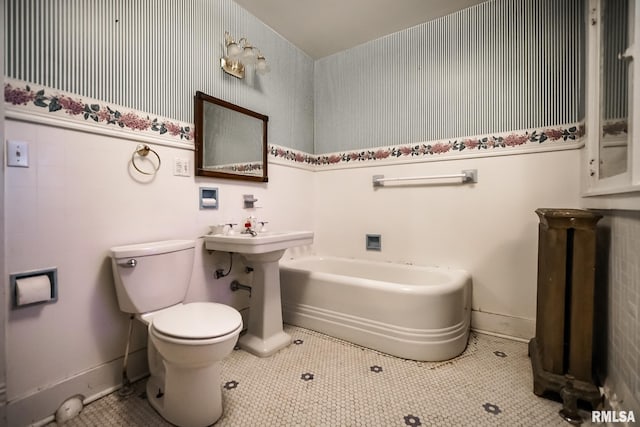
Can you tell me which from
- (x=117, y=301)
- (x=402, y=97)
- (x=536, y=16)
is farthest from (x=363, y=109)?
(x=117, y=301)

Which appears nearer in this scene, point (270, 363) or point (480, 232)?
point (270, 363)

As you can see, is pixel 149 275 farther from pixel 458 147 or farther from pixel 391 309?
pixel 458 147

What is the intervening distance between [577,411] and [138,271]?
6.64 feet

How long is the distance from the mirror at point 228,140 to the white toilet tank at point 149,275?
581mm

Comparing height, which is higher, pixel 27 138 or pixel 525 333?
pixel 27 138

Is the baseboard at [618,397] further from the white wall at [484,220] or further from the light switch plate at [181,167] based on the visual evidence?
the light switch plate at [181,167]

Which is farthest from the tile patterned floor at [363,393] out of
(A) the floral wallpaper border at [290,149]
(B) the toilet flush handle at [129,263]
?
(A) the floral wallpaper border at [290,149]

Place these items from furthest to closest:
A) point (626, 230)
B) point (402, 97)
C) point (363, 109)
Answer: point (363, 109) < point (402, 97) < point (626, 230)

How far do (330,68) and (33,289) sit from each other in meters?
2.64

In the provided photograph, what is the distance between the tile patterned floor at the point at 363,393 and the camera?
121 cm

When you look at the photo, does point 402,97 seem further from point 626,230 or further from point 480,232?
point 626,230

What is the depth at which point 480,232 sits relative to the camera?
6.77 ft

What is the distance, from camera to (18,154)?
3.74 ft

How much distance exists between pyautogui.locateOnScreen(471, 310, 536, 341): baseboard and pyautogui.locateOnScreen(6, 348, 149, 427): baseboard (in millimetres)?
2178
